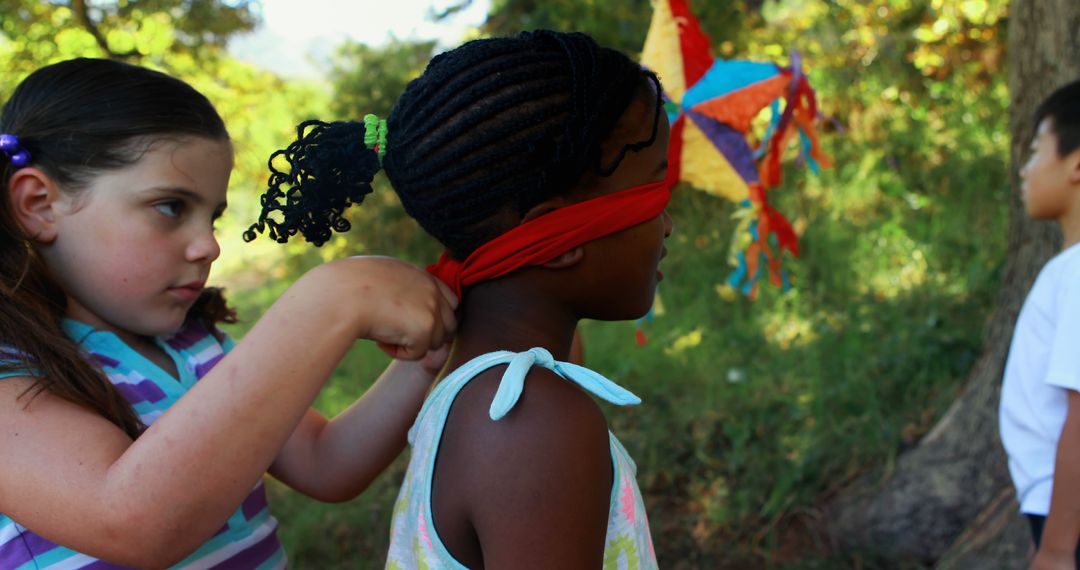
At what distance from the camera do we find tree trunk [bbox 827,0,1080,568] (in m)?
3.12

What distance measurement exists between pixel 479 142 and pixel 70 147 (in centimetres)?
68

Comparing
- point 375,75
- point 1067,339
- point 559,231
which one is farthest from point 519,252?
point 375,75

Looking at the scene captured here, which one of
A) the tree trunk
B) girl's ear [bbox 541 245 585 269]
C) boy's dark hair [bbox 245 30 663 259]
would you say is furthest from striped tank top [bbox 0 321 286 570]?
the tree trunk

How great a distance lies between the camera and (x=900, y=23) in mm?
7383

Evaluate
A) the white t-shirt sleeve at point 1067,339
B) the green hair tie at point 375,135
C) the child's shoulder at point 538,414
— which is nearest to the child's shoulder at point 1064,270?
the white t-shirt sleeve at point 1067,339

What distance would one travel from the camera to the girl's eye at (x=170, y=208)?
1.45m

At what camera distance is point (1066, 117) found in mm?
2488

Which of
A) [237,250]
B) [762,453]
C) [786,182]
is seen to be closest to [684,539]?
[762,453]

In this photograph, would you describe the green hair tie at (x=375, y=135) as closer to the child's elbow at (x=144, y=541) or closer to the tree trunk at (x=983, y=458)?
the child's elbow at (x=144, y=541)

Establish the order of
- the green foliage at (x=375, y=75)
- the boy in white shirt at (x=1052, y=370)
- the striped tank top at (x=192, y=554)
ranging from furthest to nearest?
the green foliage at (x=375, y=75) < the boy in white shirt at (x=1052, y=370) < the striped tank top at (x=192, y=554)

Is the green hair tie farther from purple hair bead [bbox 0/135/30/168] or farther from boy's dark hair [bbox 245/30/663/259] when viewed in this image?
purple hair bead [bbox 0/135/30/168]

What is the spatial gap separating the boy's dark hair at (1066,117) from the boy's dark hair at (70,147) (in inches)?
84.7

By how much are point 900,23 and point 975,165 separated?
1774 mm

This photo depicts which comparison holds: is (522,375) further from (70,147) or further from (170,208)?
(70,147)
